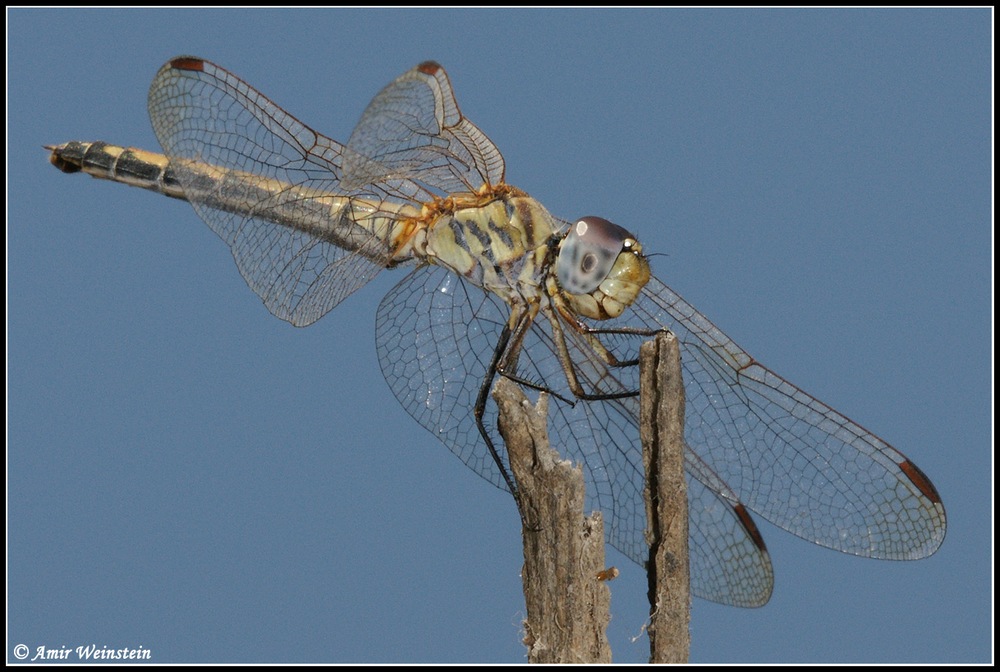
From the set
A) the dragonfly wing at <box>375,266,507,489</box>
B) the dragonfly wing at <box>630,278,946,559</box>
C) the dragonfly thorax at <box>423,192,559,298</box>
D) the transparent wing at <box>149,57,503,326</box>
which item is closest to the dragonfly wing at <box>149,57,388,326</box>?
the transparent wing at <box>149,57,503,326</box>

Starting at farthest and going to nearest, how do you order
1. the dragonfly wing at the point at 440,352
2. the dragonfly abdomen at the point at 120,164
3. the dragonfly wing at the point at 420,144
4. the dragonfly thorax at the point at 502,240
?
the dragonfly abdomen at the point at 120,164 → the dragonfly wing at the point at 440,352 → the dragonfly thorax at the point at 502,240 → the dragonfly wing at the point at 420,144

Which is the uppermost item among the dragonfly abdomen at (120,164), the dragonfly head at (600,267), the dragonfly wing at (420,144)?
the dragonfly abdomen at (120,164)

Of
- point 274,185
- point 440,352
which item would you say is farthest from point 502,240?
point 274,185

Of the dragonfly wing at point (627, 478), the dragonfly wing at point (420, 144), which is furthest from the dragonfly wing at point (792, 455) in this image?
the dragonfly wing at point (420, 144)

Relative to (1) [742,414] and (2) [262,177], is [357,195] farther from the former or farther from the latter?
(1) [742,414]

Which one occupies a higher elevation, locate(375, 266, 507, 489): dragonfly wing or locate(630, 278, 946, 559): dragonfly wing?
locate(375, 266, 507, 489): dragonfly wing

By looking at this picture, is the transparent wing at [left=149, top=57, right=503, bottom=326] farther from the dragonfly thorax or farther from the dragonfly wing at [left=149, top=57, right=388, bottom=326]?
the dragonfly thorax

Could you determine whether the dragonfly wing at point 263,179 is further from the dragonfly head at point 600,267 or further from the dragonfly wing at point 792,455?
the dragonfly wing at point 792,455
